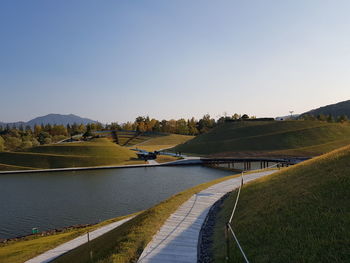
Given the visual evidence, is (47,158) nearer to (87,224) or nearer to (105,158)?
(105,158)

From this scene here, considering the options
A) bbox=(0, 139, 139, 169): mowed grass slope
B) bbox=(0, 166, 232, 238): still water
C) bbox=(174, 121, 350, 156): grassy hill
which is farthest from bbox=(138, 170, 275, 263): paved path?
bbox=(174, 121, 350, 156): grassy hill

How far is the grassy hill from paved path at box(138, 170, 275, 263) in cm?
6958

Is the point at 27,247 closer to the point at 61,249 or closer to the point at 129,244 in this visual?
the point at 61,249

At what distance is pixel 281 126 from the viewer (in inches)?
4688

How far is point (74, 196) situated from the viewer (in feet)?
143

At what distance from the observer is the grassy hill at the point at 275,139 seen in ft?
301

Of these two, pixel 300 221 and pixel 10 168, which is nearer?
pixel 300 221

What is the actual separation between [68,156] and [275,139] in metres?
80.2

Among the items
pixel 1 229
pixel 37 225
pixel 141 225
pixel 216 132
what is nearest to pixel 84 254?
pixel 141 225

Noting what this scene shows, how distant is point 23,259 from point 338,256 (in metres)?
22.3

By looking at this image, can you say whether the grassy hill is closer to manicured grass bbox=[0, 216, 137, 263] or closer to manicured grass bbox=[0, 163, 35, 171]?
manicured grass bbox=[0, 163, 35, 171]

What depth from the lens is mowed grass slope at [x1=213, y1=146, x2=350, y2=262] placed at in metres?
9.97

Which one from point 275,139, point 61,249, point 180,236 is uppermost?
point 275,139

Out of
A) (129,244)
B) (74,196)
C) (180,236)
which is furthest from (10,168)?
(180,236)
